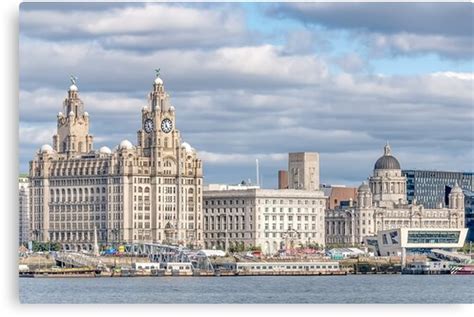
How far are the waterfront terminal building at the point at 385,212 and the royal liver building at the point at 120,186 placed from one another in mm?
21505

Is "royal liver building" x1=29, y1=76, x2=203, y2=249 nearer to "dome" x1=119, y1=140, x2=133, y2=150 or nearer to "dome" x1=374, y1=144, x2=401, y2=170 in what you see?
"dome" x1=119, y1=140, x2=133, y2=150

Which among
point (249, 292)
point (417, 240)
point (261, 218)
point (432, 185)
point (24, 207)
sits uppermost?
point (432, 185)

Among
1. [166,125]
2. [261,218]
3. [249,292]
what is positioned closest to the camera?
[249,292]

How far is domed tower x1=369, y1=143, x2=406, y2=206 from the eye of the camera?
168 m

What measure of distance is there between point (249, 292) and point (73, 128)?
73.2 m

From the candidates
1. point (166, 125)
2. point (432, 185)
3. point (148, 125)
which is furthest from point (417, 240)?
point (432, 185)

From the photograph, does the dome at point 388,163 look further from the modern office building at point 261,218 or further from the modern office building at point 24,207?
the modern office building at point 24,207

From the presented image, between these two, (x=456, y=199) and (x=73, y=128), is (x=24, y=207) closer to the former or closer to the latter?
(x=73, y=128)

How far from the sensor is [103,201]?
139 m

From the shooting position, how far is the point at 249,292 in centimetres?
7088

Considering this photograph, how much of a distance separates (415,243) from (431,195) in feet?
169

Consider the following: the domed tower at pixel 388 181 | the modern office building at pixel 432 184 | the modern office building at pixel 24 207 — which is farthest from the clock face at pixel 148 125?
the modern office building at pixel 432 184

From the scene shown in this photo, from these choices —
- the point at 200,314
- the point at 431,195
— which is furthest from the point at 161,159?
the point at 200,314

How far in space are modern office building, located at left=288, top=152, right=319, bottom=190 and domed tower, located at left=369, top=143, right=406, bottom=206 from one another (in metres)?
12.9
